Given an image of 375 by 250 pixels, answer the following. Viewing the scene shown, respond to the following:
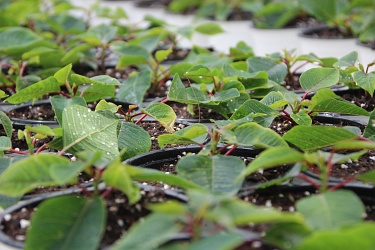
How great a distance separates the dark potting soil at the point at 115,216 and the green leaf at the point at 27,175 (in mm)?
60

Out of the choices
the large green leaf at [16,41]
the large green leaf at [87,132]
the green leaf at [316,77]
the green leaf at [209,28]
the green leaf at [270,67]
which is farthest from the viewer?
the green leaf at [209,28]

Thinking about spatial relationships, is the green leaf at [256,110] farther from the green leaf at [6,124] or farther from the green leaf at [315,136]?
the green leaf at [6,124]

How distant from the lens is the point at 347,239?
0.72m

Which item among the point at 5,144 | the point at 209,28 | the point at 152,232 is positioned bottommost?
the point at 209,28

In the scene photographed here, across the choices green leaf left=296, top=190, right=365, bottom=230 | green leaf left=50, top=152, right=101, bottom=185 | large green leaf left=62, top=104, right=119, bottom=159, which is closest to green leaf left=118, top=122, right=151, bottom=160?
large green leaf left=62, top=104, right=119, bottom=159

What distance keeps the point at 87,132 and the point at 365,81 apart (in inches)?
23.4

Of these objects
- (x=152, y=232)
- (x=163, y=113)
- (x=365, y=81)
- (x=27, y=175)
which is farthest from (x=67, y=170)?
(x=365, y=81)

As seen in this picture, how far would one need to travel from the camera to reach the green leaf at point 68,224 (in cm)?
85

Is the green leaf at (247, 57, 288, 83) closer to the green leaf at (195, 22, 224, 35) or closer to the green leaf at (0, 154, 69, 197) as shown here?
the green leaf at (195, 22, 224, 35)

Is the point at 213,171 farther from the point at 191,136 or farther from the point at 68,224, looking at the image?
the point at 68,224

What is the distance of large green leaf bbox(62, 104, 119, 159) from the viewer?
3.68ft

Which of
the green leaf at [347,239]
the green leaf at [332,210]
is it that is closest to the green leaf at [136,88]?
the green leaf at [332,210]

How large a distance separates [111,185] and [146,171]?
5 cm

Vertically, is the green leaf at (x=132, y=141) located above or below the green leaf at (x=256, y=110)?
below
